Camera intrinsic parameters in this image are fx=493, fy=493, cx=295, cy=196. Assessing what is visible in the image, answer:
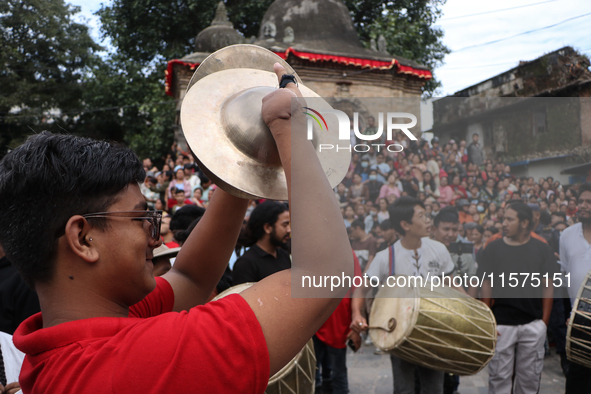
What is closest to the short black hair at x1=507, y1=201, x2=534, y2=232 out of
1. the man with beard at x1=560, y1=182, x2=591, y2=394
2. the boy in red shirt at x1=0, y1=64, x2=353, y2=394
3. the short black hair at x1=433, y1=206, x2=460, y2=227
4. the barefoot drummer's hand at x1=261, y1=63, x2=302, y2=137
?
the man with beard at x1=560, y1=182, x2=591, y2=394

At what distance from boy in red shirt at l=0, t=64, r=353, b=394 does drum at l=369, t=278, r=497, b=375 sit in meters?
2.71

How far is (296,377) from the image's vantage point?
111 inches

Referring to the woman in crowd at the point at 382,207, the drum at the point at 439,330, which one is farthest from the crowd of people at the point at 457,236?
the woman in crowd at the point at 382,207

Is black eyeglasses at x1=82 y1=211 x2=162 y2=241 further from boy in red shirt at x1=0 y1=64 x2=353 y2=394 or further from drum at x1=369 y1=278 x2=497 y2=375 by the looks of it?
drum at x1=369 y1=278 x2=497 y2=375

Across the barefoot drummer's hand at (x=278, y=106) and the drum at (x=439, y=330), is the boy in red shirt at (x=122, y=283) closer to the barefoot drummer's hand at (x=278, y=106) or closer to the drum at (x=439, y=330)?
the barefoot drummer's hand at (x=278, y=106)

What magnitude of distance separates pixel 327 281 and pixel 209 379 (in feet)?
1.03

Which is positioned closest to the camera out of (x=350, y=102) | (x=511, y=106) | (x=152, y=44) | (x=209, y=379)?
(x=209, y=379)

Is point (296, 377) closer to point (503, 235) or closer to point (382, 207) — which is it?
point (503, 235)

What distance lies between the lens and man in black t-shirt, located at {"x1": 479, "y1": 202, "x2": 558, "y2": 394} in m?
4.09

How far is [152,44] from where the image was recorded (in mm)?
21625

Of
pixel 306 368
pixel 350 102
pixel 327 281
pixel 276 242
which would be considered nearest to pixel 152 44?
pixel 350 102

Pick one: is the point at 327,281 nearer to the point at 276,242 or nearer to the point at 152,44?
the point at 276,242

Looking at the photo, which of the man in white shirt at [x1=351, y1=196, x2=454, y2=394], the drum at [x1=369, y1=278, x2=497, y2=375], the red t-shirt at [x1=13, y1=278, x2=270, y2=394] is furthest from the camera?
the man in white shirt at [x1=351, y1=196, x2=454, y2=394]

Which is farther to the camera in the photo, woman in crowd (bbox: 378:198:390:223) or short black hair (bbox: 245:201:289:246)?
woman in crowd (bbox: 378:198:390:223)
